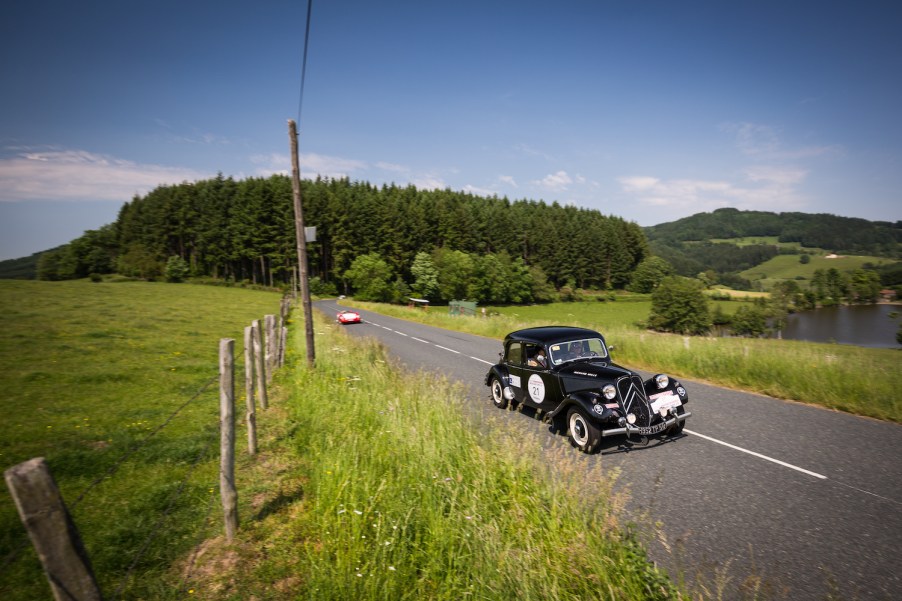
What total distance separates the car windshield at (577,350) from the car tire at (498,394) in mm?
1674

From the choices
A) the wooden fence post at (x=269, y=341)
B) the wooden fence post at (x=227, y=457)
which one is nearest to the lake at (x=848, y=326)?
the wooden fence post at (x=269, y=341)

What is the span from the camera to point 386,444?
18.4ft

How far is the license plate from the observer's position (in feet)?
20.3

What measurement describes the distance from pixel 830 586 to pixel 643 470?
2.37 m

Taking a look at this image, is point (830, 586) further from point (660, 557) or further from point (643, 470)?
point (643, 470)

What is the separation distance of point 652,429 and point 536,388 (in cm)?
221

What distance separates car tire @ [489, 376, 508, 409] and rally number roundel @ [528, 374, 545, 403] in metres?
0.98

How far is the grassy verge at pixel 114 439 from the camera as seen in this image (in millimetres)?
4133

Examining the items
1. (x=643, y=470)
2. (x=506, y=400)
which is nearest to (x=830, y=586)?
(x=643, y=470)

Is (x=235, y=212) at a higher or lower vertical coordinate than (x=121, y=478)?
higher

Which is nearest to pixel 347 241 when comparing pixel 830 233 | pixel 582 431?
pixel 582 431

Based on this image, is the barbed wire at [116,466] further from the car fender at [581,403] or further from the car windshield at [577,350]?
the car windshield at [577,350]

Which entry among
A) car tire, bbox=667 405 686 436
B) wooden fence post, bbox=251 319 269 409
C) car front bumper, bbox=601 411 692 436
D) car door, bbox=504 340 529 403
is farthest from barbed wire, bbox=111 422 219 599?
car tire, bbox=667 405 686 436

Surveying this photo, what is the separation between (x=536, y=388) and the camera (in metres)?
7.86
